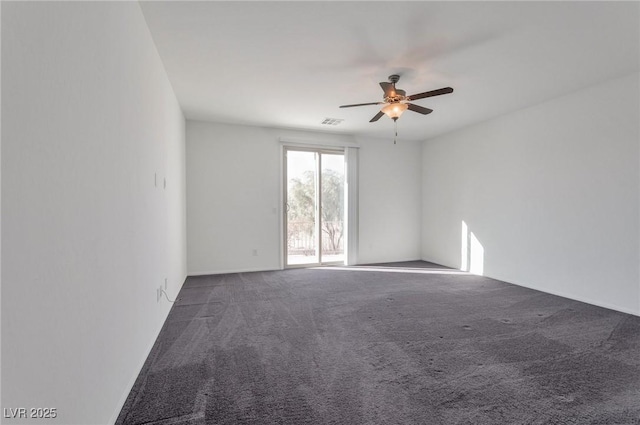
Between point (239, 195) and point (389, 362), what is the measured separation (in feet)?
12.7

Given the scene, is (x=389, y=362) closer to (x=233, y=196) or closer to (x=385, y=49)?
(x=385, y=49)

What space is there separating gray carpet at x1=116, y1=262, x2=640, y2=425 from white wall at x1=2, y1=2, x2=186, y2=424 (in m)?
0.48

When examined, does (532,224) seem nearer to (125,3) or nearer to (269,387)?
(269,387)

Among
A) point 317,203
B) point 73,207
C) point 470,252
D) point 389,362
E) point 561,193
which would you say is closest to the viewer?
point 73,207

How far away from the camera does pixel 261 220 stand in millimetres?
5312

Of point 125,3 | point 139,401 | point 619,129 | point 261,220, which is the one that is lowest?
point 139,401

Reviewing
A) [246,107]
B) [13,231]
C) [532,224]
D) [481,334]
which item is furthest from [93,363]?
[532,224]

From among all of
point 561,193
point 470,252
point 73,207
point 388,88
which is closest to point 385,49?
point 388,88

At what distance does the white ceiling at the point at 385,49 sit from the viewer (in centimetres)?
218

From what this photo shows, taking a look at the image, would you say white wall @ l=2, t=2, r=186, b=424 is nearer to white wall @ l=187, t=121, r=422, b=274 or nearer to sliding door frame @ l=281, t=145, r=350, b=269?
white wall @ l=187, t=121, r=422, b=274

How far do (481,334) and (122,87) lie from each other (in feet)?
11.2

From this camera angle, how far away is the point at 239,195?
5.18 metres

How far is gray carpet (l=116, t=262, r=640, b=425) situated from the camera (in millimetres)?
1675

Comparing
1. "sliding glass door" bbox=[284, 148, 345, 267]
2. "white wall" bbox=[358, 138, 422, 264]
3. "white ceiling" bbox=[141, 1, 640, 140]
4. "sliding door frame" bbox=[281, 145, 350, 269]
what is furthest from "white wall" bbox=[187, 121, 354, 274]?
"white wall" bbox=[358, 138, 422, 264]
